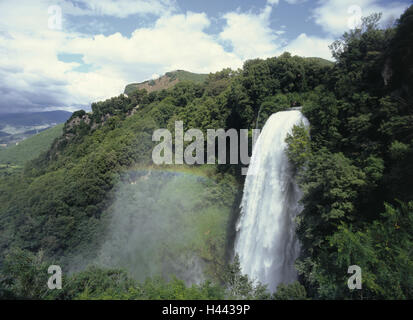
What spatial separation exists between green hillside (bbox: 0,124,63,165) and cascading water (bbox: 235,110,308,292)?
121786mm

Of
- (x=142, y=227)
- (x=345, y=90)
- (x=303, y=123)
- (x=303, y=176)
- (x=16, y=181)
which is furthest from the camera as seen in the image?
(x=16, y=181)

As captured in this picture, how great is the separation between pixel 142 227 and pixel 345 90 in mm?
30498

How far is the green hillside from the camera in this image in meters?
117

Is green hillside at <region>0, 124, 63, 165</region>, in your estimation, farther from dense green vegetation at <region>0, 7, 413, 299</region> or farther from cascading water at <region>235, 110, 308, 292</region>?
cascading water at <region>235, 110, 308, 292</region>

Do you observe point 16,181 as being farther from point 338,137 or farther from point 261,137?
point 338,137

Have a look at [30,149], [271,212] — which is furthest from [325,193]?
[30,149]

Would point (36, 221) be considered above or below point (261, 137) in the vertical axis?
below

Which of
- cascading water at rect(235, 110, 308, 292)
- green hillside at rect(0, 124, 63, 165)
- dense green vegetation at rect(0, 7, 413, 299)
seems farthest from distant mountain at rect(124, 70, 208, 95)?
cascading water at rect(235, 110, 308, 292)

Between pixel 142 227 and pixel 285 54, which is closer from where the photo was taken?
pixel 285 54

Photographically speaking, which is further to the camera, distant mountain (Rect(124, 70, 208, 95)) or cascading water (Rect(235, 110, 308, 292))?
distant mountain (Rect(124, 70, 208, 95))

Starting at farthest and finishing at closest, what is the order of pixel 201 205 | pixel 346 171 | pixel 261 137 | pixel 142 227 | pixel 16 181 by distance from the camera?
pixel 16 181 → pixel 142 227 → pixel 201 205 → pixel 261 137 → pixel 346 171

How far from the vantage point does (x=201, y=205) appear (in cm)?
3134

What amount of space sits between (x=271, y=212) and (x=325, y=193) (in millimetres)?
6279
